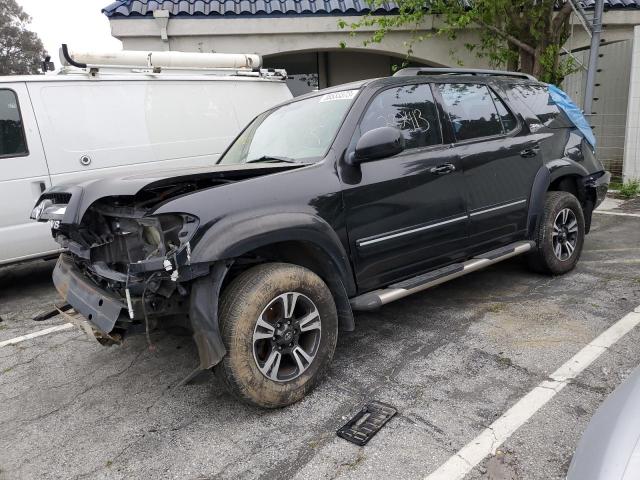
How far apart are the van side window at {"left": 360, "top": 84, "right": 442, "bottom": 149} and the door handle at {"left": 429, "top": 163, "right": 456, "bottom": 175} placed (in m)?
0.19

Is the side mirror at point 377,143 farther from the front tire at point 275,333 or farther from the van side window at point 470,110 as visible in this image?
the van side window at point 470,110

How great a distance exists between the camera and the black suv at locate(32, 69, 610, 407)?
255cm

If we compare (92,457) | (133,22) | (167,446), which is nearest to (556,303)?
(167,446)

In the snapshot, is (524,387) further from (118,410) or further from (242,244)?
(118,410)

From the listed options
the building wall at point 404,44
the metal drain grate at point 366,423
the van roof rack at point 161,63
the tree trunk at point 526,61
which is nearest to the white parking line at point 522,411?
the metal drain grate at point 366,423

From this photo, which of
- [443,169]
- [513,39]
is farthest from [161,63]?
[513,39]

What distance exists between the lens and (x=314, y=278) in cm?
287

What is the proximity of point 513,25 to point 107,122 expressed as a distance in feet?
22.2

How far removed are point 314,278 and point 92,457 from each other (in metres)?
1.47

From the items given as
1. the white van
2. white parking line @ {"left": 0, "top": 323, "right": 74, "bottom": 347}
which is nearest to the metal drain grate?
white parking line @ {"left": 0, "top": 323, "right": 74, "bottom": 347}

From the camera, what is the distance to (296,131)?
12.0ft

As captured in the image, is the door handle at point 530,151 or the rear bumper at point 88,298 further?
the door handle at point 530,151

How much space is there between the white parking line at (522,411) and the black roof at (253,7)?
23.8ft

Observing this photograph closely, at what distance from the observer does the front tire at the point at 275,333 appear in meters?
2.59
